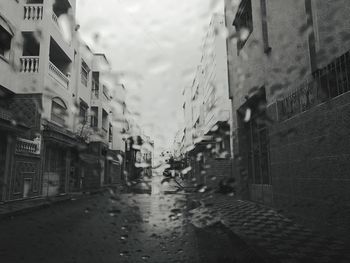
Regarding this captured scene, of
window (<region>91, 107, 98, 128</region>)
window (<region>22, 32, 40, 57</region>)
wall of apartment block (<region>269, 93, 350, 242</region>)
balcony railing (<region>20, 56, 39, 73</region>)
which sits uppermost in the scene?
window (<region>22, 32, 40, 57</region>)

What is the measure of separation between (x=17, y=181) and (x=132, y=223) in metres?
6.09

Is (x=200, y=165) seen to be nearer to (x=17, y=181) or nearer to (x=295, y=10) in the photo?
(x=295, y=10)

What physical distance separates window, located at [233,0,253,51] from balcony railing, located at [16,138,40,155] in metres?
7.04

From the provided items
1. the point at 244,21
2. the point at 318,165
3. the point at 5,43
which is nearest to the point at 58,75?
the point at 5,43

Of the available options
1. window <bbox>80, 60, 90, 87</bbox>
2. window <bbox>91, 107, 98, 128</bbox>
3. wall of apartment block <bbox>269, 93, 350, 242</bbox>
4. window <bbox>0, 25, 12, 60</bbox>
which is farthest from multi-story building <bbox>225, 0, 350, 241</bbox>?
window <bbox>80, 60, 90, 87</bbox>

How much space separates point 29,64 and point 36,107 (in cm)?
194

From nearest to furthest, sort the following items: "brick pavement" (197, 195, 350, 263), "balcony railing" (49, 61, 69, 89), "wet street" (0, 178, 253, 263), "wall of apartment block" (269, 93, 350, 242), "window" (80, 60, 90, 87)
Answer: "brick pavement" (197, 195, 350, 263) < "wet street" (0, 178, 253, 263) < "wall of apartment block" (269, 93, 350, 242) < "balcony railing" (49, 61, 69, 89) < "window" (80, 60, 90, 87)

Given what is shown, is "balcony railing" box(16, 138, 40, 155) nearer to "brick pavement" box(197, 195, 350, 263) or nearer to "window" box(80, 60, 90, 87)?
"window" box(80, 60, 90, 87)

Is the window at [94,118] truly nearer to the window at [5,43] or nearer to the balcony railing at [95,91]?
the balcony railing at [95,91]

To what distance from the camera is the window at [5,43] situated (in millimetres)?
9523

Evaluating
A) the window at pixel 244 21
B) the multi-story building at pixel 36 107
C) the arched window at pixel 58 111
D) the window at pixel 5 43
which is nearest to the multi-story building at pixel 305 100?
the window at pixel 244 21

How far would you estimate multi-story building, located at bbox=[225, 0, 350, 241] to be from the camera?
3.68 meters

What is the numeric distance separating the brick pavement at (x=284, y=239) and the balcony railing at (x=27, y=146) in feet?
23.1

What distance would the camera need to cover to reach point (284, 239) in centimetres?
371
